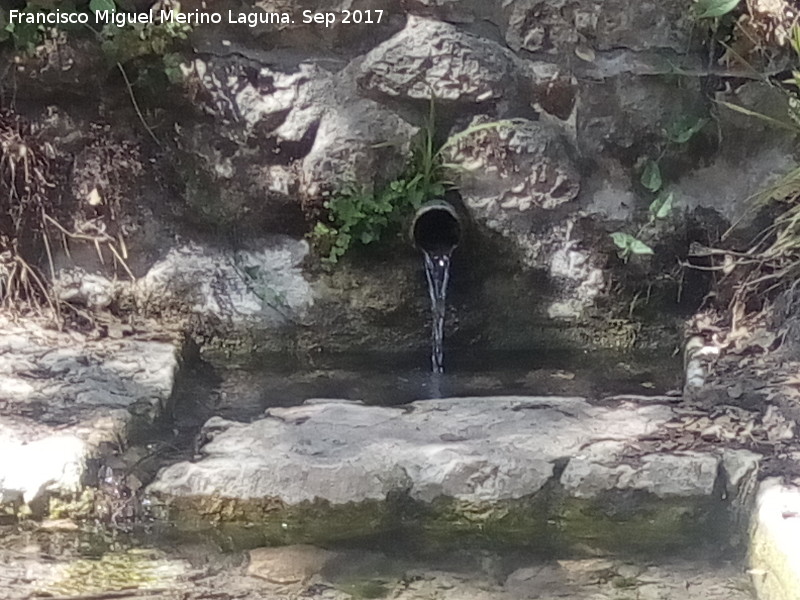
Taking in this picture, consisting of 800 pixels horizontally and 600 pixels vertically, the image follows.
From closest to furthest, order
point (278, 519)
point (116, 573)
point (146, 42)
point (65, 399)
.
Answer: point (116, 573)
point (278, 519)
point (65, 399)
point (146, 42)

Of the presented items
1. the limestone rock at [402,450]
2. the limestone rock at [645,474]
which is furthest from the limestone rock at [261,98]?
the limestone rock at [645,474]

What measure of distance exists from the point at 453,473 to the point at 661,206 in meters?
1.34

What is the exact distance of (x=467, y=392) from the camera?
10.4ft

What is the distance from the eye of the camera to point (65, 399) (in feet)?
9.17

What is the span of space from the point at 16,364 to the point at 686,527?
1.87 meters

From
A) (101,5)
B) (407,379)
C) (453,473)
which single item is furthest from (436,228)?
(101,5)

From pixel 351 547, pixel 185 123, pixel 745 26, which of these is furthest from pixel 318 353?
pixel 745 26

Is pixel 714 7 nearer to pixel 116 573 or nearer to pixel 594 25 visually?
pixel 594 25

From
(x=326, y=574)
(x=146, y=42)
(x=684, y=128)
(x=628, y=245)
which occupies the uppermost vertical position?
(x=146, y=42)

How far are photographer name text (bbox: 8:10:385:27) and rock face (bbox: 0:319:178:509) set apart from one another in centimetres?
95

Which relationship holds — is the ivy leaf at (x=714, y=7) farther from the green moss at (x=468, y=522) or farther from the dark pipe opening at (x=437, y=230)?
the green moss at (x=468, y=522)

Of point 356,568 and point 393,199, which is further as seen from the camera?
point 393,199

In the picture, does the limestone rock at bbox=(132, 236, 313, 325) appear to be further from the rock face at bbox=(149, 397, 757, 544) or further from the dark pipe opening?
the rock face at bbox=(149, 397, 757, 544)

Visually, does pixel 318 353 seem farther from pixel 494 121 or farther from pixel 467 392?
pixel 494 121
